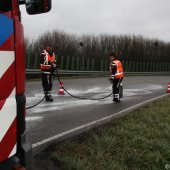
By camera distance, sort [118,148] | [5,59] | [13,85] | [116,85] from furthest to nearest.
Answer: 1. [116,85]
2. [118,148]
3. [13,85]
4. [5,59]

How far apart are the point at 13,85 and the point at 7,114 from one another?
231 millimetres

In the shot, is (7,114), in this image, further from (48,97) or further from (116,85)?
(116,85)

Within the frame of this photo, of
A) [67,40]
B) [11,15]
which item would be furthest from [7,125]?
[67,40]

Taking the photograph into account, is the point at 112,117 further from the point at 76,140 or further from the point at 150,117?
the point at 76,140

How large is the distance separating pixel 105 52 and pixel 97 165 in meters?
39.9

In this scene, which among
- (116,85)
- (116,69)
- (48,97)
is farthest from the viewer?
(116,85)

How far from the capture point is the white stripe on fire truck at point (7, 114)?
2.60 m

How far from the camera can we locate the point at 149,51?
2028 inches

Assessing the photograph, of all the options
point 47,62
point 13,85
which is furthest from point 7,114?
point 47,62

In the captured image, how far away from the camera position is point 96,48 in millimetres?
43531

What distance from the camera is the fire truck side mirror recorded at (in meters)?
2.83

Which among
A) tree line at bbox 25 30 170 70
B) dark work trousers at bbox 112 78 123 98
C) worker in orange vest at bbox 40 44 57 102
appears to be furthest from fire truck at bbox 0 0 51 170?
tree line at bbox 25 30 170 70

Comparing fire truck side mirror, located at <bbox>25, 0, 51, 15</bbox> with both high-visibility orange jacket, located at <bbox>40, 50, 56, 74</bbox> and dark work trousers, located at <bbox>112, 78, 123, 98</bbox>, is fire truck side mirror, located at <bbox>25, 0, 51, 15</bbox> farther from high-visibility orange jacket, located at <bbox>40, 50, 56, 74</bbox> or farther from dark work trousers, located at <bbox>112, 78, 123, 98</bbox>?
dark work trousers, located at <bbox>112, 78, 123, 98</bbox>

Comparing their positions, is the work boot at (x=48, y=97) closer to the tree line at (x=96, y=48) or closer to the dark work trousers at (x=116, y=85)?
the dark work trousers at (x=116, y=85)
